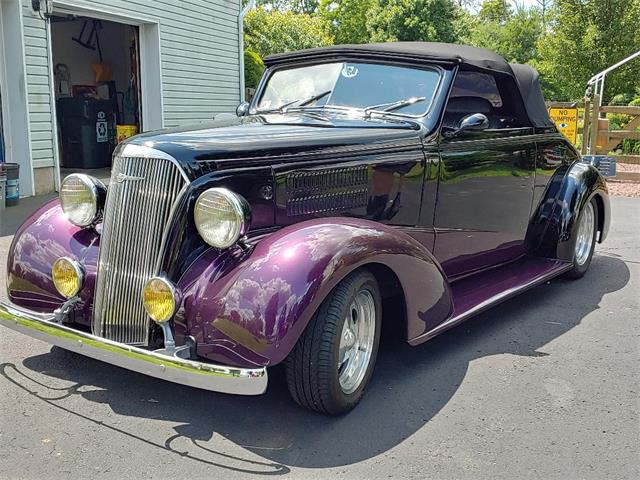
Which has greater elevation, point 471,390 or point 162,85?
point 162,85

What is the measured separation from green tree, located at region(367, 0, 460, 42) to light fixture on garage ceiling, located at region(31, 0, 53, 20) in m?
18.3

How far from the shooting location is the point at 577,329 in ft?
14.9

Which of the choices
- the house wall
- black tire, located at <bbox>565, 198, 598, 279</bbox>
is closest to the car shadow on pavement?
black tire, located at <bbox>565, 198, 598, 279</bbox>

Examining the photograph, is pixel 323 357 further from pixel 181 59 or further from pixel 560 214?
pixel 181 59

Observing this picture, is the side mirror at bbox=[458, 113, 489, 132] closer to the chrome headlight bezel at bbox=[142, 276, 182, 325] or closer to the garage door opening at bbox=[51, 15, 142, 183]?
the chrome headlight bezel at bbox=[142, 276, 182, 325]

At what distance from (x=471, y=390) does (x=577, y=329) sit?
144 centimetres

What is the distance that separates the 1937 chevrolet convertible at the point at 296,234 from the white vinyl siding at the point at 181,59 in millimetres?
6098

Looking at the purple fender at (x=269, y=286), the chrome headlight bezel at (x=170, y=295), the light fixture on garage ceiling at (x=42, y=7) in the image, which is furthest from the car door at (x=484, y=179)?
the light fixture on garage ceiling at (x=42, y=7)

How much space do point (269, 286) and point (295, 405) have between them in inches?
31.4

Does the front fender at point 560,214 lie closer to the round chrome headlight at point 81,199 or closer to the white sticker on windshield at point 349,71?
the white sticker on windshield at point 349,71

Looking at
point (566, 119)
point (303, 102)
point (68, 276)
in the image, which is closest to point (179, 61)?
point (566, 119)

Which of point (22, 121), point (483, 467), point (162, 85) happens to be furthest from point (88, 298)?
point (162, 85)

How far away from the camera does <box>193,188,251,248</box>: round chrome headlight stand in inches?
114

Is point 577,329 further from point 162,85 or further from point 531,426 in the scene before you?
point 162,85
